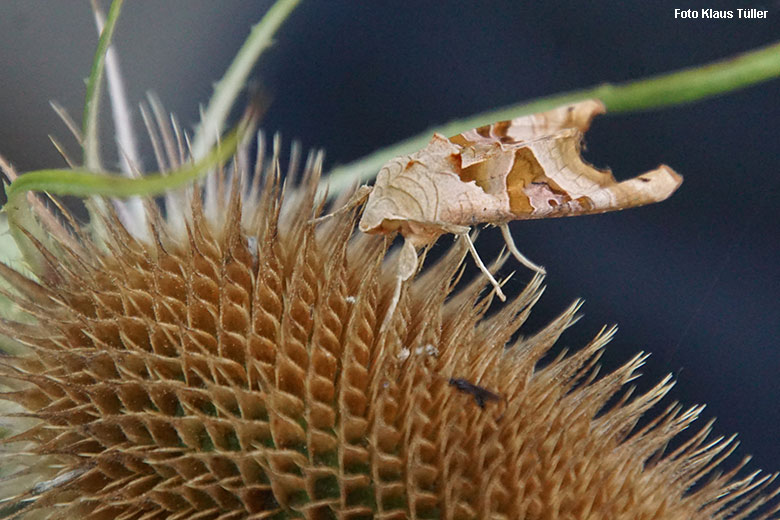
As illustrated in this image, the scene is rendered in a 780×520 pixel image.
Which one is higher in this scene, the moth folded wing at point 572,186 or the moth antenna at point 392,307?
the moth folded wing at point 572,186

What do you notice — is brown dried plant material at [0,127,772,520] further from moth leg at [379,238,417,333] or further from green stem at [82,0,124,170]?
green stem at [82,0,124,170]

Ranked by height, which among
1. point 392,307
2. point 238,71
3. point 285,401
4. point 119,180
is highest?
point 238,71

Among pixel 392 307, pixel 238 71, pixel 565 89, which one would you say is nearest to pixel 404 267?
pixel 392 307

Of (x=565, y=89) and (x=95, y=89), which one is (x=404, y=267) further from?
(x=565, y=89)

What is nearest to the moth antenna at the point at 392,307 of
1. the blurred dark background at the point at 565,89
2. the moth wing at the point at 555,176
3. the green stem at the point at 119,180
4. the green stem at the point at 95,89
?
the moth wing at the point at 555,176

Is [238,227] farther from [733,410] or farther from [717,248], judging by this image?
[733,410]

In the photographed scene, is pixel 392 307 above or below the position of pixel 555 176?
below

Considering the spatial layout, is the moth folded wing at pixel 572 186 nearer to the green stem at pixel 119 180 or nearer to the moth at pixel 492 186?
the moth at pixel 492 186
